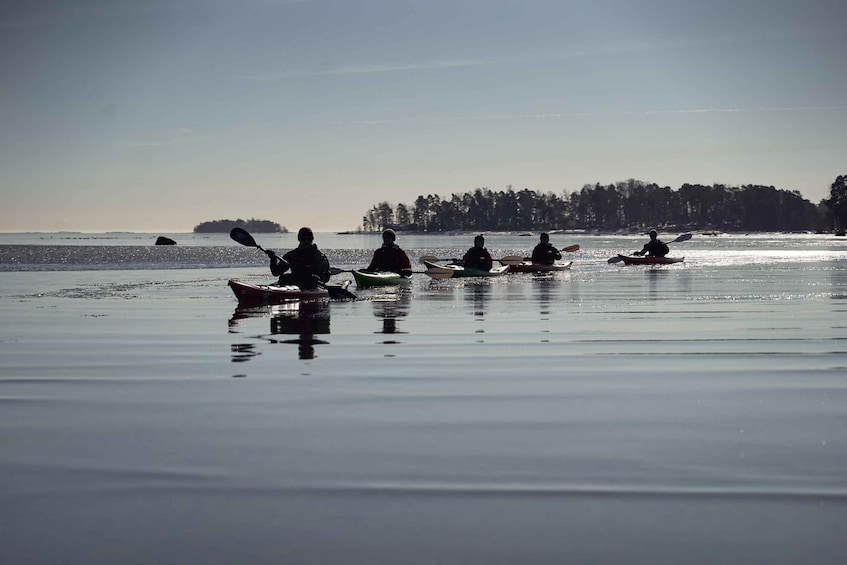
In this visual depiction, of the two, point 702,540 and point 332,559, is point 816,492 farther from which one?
point 332,559

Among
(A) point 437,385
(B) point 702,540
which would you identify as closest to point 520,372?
(A) point 437,385

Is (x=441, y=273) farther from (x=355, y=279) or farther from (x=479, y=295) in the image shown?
(x=479, y=295)

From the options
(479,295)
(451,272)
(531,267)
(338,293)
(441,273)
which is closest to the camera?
(338,293)

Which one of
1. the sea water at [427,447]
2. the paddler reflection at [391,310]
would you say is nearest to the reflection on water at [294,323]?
the sea water at [427,447]

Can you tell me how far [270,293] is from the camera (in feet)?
78.2

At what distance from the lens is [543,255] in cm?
4344

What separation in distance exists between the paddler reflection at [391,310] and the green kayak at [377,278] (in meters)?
1.16

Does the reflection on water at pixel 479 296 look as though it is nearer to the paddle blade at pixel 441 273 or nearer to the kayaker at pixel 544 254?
the paddle blade at pixel 441 273

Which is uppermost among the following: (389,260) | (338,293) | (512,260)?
(389,260)

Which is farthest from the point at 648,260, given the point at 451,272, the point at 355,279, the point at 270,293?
the point at 270,293

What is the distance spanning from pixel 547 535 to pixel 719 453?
91.4 inches

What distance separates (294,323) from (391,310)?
12.7ft

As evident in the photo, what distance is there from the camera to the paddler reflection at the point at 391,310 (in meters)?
17.1

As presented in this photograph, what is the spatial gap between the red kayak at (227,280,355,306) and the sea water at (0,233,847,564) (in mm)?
7596
